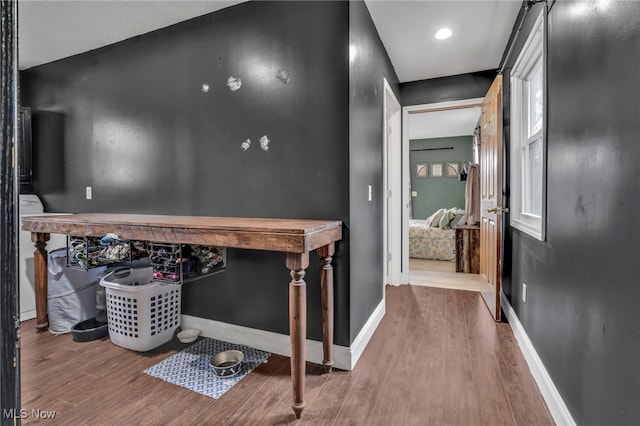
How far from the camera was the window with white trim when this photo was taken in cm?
231

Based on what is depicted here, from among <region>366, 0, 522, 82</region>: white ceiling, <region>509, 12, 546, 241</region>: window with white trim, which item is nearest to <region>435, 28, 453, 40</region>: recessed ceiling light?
<region>366, 0, 522, 82</region>: white ceiling

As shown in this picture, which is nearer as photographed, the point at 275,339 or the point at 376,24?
the point at 275,339

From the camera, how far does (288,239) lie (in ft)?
4.79

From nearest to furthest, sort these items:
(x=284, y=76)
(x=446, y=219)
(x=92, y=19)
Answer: (x=284, y=76) → (x=92, y=19) → (x=446, y=219)

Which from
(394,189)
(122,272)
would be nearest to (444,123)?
(394,189)

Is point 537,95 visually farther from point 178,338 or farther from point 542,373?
point 178,338

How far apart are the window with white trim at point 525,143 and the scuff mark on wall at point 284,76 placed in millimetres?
1586

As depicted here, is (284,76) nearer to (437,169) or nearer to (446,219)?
(446,219)

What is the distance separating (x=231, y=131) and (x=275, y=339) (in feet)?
4.77

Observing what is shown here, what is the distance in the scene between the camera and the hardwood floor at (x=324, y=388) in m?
1.53

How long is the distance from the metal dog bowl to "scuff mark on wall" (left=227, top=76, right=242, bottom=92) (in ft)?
5.73

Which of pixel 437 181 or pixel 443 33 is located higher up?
pixel 443 33

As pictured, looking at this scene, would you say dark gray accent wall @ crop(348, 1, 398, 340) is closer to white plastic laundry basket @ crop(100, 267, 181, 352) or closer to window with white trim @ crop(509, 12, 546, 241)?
window with white trim @ crop(509, 12, 546, 241)

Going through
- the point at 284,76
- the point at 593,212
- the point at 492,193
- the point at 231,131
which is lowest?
the point at 593,212
